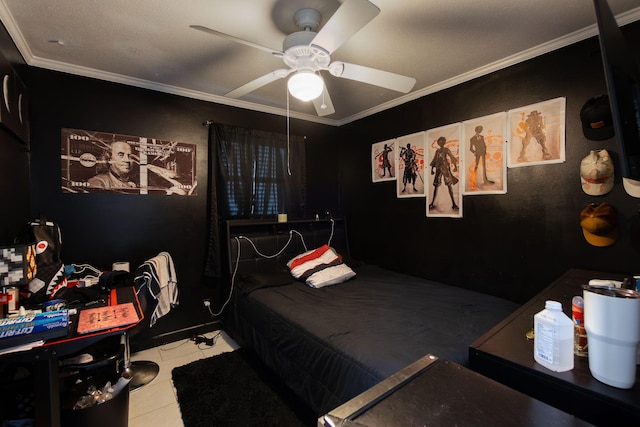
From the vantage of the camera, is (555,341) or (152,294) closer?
(555,341)

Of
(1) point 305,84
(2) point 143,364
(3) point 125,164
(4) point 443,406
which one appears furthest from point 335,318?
(3) point 125,164

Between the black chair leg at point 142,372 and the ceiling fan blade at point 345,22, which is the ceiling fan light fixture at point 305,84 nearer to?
the ceiling fan blade at point 345,22

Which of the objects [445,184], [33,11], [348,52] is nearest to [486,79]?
[445,184]

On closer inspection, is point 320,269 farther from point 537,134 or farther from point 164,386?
point 537,134

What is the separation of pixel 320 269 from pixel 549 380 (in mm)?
2203

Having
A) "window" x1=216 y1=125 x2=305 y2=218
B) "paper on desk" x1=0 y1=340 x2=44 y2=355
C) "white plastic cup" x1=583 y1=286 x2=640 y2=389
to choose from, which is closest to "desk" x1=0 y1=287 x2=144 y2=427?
"paper on desk" x1=0 y1=340 x2=44 y2=355

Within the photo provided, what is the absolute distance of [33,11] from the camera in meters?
1.76

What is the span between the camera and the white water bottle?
0.85 meters

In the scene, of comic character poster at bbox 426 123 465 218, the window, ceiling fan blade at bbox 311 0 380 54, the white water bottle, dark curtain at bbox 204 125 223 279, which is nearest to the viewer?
the white water bottle

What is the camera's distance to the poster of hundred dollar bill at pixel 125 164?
250 cm

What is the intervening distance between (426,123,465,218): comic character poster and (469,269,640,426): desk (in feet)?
5.80

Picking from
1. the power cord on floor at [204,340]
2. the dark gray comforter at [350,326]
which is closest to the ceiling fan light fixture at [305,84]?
the dark gray comforter at [350,326]

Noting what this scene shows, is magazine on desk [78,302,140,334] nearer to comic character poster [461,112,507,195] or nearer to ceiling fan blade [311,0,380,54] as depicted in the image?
ceiling fan blade [311,0,380,54]

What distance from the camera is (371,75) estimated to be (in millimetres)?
1828
